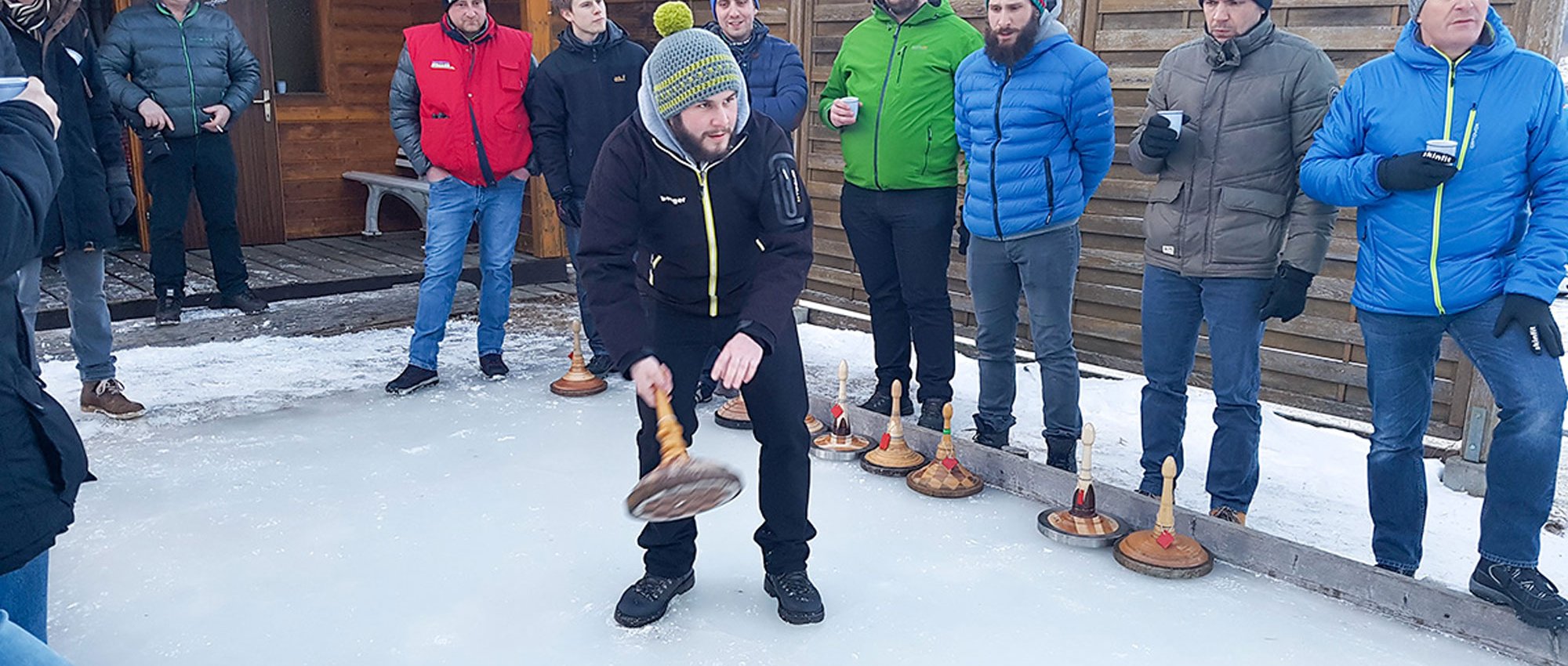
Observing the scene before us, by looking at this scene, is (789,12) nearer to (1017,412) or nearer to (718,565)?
(1017,412)

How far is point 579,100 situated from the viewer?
15.1ft

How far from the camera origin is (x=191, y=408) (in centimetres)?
451

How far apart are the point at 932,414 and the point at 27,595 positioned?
3054mm

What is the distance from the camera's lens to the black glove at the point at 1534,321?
2631 millimetres

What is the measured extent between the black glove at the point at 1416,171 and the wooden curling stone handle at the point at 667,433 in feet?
5.92

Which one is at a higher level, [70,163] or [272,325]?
[70,163]

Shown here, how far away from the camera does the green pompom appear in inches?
167

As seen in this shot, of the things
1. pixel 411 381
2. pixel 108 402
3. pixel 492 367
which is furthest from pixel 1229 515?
pixel 108 402

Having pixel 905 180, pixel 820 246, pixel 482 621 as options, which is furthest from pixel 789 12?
pixel 482 621

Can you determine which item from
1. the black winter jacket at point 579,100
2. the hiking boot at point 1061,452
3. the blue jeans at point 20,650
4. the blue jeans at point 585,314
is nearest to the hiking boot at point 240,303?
the blue jeans at point 585,314

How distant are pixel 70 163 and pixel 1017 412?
12.3 feet

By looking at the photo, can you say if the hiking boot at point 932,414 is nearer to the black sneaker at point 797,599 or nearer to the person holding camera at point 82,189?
the black sneaker at point 797,599

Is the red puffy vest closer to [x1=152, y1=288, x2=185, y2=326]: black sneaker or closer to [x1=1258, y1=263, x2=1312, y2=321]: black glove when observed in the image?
[x1=152, y1=288, x2=185, y2=326]: black sneaker

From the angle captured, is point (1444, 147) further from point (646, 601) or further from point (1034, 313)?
point (646, 601)
